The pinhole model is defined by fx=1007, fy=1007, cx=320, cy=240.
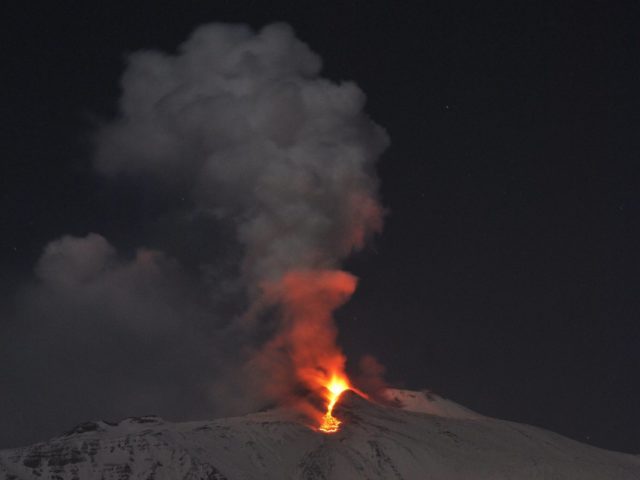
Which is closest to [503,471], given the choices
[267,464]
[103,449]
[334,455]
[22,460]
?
[334,455]

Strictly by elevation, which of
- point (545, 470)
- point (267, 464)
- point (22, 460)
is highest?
point (545, 470)

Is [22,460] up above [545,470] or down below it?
below

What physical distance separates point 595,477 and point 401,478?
40088mm

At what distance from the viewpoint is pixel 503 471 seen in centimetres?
19712

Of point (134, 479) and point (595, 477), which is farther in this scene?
point (595, 477)

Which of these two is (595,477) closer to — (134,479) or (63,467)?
(134,479)

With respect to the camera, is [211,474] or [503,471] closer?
[211,474]

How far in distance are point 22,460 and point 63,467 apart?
8163 mm

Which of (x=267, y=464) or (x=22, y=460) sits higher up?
(x=267, y=464)

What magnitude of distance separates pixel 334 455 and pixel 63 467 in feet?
169

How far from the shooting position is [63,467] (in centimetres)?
18738

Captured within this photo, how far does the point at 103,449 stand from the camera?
195 metres

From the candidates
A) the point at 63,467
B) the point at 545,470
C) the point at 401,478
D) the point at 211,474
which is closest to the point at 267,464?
the point at 211,474

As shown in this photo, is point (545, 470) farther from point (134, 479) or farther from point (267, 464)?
point (134, 479)
